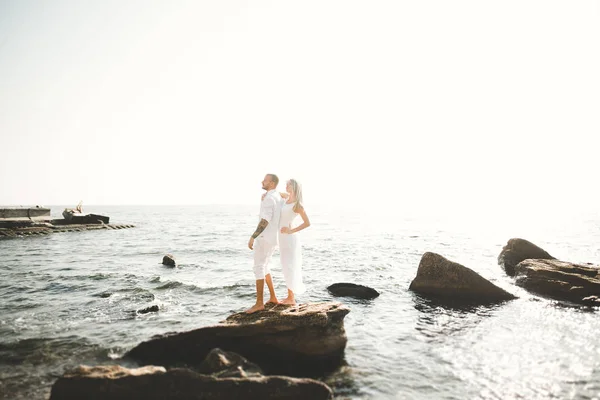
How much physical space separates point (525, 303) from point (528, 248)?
773 cm

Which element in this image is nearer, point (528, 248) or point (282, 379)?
point (282, 379)

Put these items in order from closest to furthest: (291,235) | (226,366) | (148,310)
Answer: (226,366), (291,235), (148,310)

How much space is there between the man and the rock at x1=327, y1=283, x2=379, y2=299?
6093 millimetres

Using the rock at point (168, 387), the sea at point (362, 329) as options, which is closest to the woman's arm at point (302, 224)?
the sea at point (362, 329)

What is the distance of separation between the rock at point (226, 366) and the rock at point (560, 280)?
1230cm

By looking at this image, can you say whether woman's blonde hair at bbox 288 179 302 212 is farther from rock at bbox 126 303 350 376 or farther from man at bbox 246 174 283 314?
rock at bbox 126 303 350 376

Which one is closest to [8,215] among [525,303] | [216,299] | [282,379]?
[216,299]

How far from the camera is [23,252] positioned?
2569 cm

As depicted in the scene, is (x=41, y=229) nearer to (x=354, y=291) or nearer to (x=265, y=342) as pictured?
(x=354, y=291)

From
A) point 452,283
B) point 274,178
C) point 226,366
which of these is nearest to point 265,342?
point 226,366

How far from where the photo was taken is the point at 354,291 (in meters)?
13.2

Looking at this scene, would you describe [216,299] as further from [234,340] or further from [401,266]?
[401,266]

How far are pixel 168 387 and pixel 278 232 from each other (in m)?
3.87

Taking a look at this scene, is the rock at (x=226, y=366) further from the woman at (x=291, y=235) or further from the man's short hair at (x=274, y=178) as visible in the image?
the man's short hair at (x=274, y=178)
